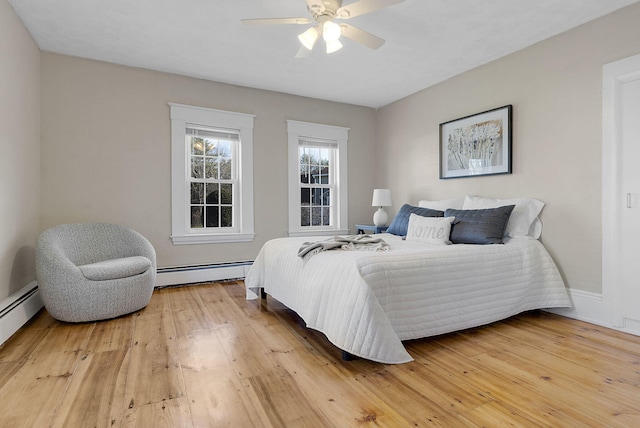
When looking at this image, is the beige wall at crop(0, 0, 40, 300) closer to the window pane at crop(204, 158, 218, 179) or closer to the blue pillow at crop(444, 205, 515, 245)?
the window pane at crop(204, 158, 218, 179)

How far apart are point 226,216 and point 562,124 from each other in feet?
12.4

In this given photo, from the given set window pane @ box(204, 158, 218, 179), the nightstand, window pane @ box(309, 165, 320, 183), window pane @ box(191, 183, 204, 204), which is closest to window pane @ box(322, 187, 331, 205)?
window pane @ box(309, 165, 320, 183)

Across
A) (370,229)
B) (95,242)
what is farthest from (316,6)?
(370,229)

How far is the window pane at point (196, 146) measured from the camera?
13.9 ft

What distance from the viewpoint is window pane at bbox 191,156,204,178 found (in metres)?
4.26

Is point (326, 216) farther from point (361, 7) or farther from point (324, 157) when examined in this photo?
point (361, 7)

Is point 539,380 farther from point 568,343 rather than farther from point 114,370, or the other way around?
point 114,370

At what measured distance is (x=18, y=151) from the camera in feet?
9.53

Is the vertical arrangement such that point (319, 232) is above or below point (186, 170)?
below

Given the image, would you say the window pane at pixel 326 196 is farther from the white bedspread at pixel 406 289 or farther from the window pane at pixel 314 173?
the white bedspread at pixel 406 289

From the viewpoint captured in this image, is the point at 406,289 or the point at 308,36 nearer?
the point at 406,289

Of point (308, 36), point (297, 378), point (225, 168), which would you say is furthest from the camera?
point (225, 168)

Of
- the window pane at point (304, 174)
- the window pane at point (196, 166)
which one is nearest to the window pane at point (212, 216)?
the window pane at point (196, 166)

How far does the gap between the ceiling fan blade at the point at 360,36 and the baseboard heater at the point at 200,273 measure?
→ 3.02 metres
